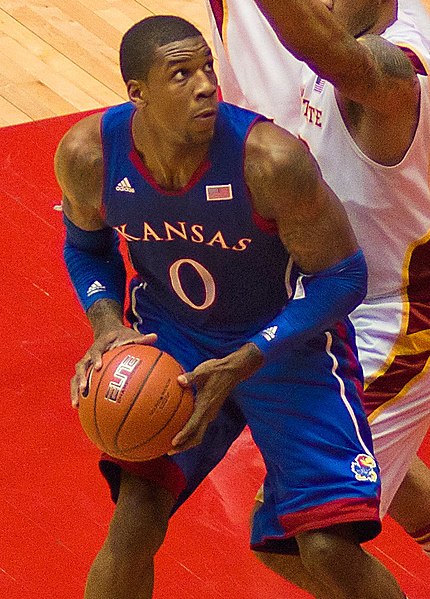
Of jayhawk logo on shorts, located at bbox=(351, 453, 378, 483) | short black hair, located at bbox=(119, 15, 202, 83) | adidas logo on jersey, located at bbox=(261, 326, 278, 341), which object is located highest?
short black hair, located at bbox=(119, 15, 202, 83)

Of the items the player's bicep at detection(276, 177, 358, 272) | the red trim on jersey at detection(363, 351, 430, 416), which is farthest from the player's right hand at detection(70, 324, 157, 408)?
the red trim on jersey at detection(363, 351, 430, 416)

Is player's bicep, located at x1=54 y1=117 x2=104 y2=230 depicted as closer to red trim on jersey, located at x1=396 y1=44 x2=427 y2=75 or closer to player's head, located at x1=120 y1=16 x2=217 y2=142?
player's head, located at x1=120 y1=16 x2=217 y2=142

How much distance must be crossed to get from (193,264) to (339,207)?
14.4 inches

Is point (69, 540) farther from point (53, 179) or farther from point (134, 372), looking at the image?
point (53, 179)

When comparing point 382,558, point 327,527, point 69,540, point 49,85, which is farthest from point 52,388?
point 49,85

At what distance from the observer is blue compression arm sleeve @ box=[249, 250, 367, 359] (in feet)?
9.86

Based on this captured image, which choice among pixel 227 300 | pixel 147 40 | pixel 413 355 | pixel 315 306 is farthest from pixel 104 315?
pixel 413 355

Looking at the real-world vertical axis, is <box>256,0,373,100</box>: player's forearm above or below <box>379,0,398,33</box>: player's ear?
above

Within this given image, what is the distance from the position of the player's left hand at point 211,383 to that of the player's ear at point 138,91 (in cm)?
59

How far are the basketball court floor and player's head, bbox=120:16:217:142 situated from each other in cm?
132

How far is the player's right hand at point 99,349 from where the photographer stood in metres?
3.03

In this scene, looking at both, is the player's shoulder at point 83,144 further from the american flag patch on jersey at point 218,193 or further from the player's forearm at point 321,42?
the player's forearm at point 321,42

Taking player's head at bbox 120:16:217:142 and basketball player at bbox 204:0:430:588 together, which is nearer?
player's head at bbox 120:16:217:142

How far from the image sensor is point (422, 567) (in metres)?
3.81
